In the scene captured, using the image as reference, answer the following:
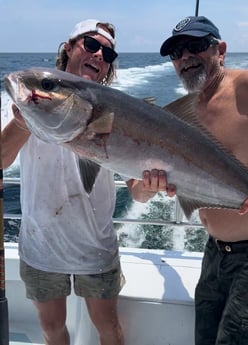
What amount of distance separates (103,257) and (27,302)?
129 cm

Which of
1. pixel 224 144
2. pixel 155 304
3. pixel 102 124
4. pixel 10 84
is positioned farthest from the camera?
pixel 155 304

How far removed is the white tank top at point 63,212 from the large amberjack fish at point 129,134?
412mm

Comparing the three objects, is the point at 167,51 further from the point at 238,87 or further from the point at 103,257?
the point at 103,257

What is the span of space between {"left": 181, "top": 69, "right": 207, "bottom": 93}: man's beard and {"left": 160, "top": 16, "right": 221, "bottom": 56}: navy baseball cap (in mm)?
178

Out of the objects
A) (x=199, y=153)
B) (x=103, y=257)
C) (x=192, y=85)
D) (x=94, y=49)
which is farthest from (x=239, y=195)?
(x=94, y=49)

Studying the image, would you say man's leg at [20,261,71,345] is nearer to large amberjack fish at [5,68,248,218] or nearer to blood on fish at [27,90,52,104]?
large amberjack fish at [5,68,248,218]

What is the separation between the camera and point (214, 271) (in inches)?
90.4

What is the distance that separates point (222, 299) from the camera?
90.4 inches

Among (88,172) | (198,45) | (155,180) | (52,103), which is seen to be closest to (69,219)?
(88,172)

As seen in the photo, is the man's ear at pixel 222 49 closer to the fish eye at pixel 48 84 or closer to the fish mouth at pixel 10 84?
the fish eye at pixel 48 84

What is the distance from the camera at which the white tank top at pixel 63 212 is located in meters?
2.33

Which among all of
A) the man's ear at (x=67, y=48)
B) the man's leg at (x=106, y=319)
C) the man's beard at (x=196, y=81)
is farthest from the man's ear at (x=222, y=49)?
the man's leg at (x=106, y=319)

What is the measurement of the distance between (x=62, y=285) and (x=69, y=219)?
339 mm

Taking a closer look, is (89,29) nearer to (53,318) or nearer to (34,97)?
(34,97)
